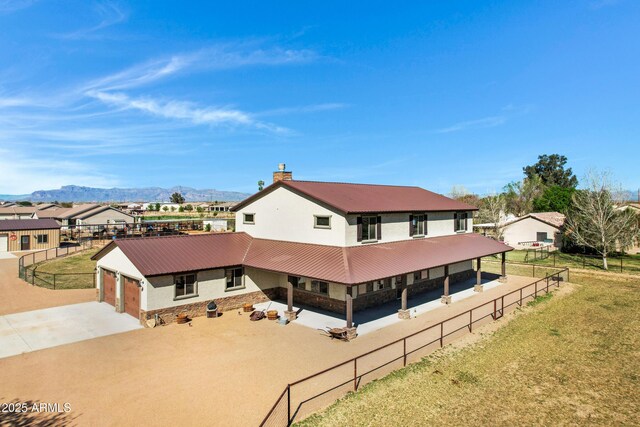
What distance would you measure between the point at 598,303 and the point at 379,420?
857 inches

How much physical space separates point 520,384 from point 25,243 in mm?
57757

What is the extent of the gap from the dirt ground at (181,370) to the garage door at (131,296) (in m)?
2.49

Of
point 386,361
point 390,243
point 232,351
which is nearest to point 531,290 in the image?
point 390,243

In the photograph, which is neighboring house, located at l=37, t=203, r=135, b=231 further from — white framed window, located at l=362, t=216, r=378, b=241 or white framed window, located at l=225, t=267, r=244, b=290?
white framed window, located at l=362, t=216, r=378, b=241

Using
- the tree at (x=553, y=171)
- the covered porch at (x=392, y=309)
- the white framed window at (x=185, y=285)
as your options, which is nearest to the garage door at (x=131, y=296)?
the white framed window at (x=185, y=285)

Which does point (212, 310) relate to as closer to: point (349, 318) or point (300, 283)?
point (300, 283)

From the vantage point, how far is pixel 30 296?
25016 millimetres

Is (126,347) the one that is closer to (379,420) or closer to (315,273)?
(315,273)

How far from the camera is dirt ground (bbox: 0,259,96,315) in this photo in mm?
22641

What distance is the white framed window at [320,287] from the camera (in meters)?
22.2

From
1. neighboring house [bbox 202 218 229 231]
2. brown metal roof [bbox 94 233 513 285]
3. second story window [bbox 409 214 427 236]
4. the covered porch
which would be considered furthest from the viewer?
neighboring house [bbox 202 218 229 231]

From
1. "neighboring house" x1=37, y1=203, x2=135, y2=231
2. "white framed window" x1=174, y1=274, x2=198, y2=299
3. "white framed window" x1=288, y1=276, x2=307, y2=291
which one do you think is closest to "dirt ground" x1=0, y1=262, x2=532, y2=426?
"white framed window" x1=174, y1=274, x2=198, y2=299

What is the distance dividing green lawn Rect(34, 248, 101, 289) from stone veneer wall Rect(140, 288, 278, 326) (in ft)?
41.3

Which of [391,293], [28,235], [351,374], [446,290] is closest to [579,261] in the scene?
[446,290]
